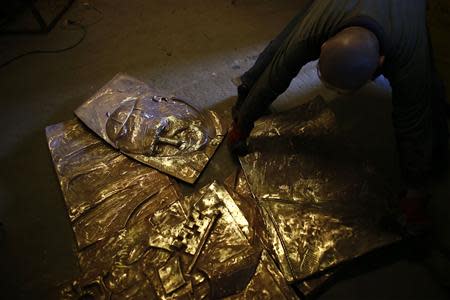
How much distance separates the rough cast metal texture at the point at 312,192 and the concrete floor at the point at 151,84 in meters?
0.16

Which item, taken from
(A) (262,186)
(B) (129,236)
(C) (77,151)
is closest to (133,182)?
(B) (129,236)

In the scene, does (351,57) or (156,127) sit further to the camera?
(156,127)

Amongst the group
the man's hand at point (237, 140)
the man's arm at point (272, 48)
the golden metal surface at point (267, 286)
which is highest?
the man's arm at point (272, 48)

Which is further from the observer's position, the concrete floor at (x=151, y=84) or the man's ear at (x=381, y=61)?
the concrete floor at (x=151, y=84)

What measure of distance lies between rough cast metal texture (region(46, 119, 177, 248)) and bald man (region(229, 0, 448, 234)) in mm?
693

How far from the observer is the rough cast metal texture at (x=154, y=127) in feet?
5.52

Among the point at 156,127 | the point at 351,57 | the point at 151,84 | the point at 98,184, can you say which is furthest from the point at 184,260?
the point at 151,84

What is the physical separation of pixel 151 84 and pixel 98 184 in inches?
34.4

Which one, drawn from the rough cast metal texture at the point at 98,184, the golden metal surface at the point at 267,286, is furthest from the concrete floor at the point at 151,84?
the golden metal surface at the point at 267,286

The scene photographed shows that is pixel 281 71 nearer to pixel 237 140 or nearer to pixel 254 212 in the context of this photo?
pixel 237 140

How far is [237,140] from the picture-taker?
64.0 inches

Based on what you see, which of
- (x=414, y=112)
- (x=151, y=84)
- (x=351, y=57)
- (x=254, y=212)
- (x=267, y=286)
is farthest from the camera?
A: (x=151, y=84)

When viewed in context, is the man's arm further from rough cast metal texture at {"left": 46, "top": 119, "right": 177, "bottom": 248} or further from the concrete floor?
rough cast metal texture at {"left": 46, "top": 119, "right": 177, "bottom": 248}

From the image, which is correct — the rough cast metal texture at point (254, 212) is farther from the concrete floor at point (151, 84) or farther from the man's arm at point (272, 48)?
the man's arm at point (272, 48)
